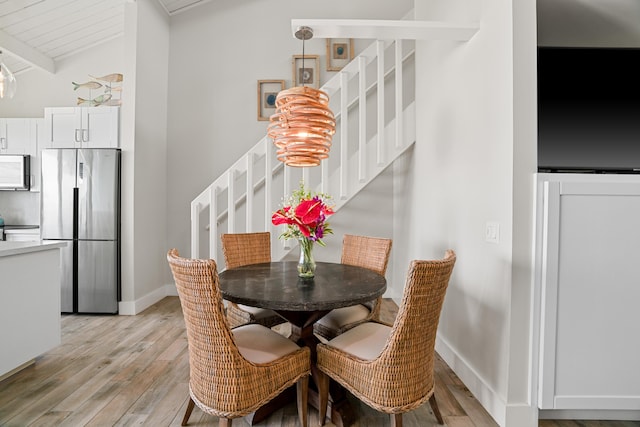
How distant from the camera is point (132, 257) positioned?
11.9 feet

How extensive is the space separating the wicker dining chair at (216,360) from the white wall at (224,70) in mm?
2814

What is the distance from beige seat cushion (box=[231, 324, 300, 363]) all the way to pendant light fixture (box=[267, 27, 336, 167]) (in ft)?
3.51

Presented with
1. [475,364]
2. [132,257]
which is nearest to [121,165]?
[132,257]

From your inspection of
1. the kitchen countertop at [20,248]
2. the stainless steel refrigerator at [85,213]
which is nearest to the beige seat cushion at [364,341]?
the kitchen countertop at [20,248]

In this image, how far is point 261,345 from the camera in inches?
67.3

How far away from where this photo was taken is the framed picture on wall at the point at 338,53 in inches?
169

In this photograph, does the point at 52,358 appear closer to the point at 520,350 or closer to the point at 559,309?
the point at 520,350

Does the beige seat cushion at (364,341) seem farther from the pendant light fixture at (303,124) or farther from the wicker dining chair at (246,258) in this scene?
the pendant light fixture at (303,124)

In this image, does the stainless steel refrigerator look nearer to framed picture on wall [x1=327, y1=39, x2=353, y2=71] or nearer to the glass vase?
the glass vase

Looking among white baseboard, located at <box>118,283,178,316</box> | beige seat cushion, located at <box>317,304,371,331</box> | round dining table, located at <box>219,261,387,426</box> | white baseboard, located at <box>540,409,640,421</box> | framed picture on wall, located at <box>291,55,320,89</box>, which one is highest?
framed picture on wall, located at <box>291,55,320,89</box>

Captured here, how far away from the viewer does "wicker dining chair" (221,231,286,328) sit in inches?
91.2

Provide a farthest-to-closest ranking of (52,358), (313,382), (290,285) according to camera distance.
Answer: (52,358), (313,382), (290,285)

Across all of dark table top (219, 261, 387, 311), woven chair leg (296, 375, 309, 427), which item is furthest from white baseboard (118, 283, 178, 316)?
woven chair leg (296, 375, 309, 427)

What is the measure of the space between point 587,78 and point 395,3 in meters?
3.16
